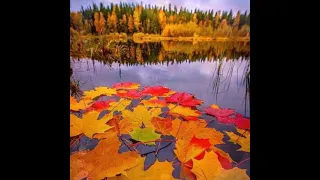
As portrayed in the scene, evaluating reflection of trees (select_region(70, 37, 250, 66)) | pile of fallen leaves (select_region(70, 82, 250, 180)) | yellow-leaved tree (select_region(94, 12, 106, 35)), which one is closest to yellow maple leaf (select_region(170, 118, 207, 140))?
pile of fallen leaves (select_region(70, 82, 250, 180))

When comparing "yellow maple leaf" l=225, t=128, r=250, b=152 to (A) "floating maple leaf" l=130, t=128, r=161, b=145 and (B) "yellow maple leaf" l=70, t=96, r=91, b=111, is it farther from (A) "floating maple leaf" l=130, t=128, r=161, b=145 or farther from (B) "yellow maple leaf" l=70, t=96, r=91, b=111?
(B) "yellow maple leaf" l=70, t=96, r=91, b=111

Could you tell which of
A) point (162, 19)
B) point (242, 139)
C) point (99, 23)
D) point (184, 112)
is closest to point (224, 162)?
point (242, 139)

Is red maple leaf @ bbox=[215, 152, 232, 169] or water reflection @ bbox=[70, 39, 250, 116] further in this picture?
water reflection @ bbox=[70, 39, 250, 116]

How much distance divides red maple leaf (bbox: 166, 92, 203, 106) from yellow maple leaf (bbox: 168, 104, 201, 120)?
0.02 meters

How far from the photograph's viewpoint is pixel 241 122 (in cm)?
104

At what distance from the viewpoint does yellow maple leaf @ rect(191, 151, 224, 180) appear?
89 centimetres

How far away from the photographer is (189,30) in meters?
1.05

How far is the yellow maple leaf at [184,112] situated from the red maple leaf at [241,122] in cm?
14

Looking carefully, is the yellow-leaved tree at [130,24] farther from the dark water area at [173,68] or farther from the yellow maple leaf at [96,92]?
the yellow maple leaf at [96,92]

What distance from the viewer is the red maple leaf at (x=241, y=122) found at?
1.03 m

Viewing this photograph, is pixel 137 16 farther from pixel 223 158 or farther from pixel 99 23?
pixel 223 158

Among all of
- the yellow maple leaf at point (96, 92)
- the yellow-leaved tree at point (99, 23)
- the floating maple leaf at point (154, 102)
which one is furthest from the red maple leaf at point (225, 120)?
the yellow-leaved tree at point (99, 23)
